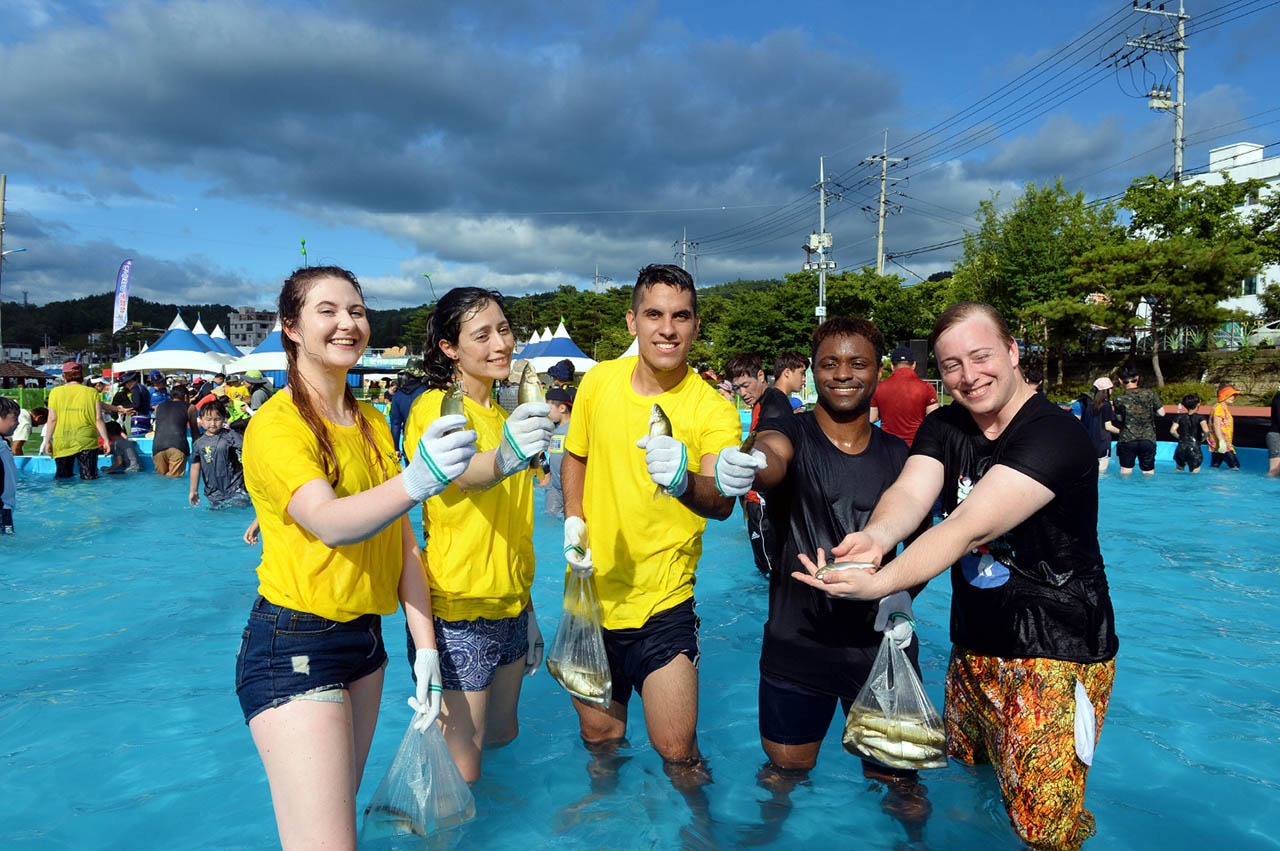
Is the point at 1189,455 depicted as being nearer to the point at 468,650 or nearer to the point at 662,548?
the point at 662,548

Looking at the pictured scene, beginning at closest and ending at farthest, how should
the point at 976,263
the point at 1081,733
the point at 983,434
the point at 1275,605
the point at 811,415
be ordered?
the point at 1081,733 < the point at 983,434 < the point at 811,415 < the point at 1275,605 < the point at 976,263

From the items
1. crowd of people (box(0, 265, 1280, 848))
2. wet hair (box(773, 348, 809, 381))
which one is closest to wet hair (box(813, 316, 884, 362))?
crowd of people (box(0, 265, 1280, 848))

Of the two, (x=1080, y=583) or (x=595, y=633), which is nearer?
(x=1080, y=583)

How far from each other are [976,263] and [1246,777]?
3434 centimetres

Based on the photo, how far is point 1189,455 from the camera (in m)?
13.6

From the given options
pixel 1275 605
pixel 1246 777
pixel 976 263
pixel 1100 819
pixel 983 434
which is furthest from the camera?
pixel 976 263

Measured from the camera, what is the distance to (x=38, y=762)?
407cm

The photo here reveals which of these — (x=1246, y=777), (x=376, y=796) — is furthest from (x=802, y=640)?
(x=1246, y=777)

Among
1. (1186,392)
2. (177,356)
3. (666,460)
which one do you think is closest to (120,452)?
(177,356)

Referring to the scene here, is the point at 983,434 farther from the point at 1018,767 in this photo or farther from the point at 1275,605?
the point at 1275,605

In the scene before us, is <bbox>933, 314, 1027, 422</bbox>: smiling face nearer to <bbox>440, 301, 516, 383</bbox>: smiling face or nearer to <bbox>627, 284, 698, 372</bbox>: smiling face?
<bbox>627, 284, 698, 372</bbox>: smiling face

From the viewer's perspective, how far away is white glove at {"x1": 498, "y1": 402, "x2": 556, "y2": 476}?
7.80 feet

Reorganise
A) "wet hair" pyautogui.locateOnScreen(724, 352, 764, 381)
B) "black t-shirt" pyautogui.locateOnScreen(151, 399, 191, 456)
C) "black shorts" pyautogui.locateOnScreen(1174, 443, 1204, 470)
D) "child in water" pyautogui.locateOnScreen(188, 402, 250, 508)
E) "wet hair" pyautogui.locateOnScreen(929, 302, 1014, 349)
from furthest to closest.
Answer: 1. "black shorts" pyautogui.locateOnScreen(1174, 443, 1204, 470)
2. "black t-shirt" pyautogui.locateOnScreen(151, 399, 191, 456)
3. "child in water" pyautogui.locateOnScreen(188, 402, 250, 508)
4. "wet hair" pyautogui.locateOnScreen(724, 352, 764, 381)
5. "wet hair" pyautogui.locateOnScreen(929, 302, 1014, 349)

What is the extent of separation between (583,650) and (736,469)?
1.09 m
